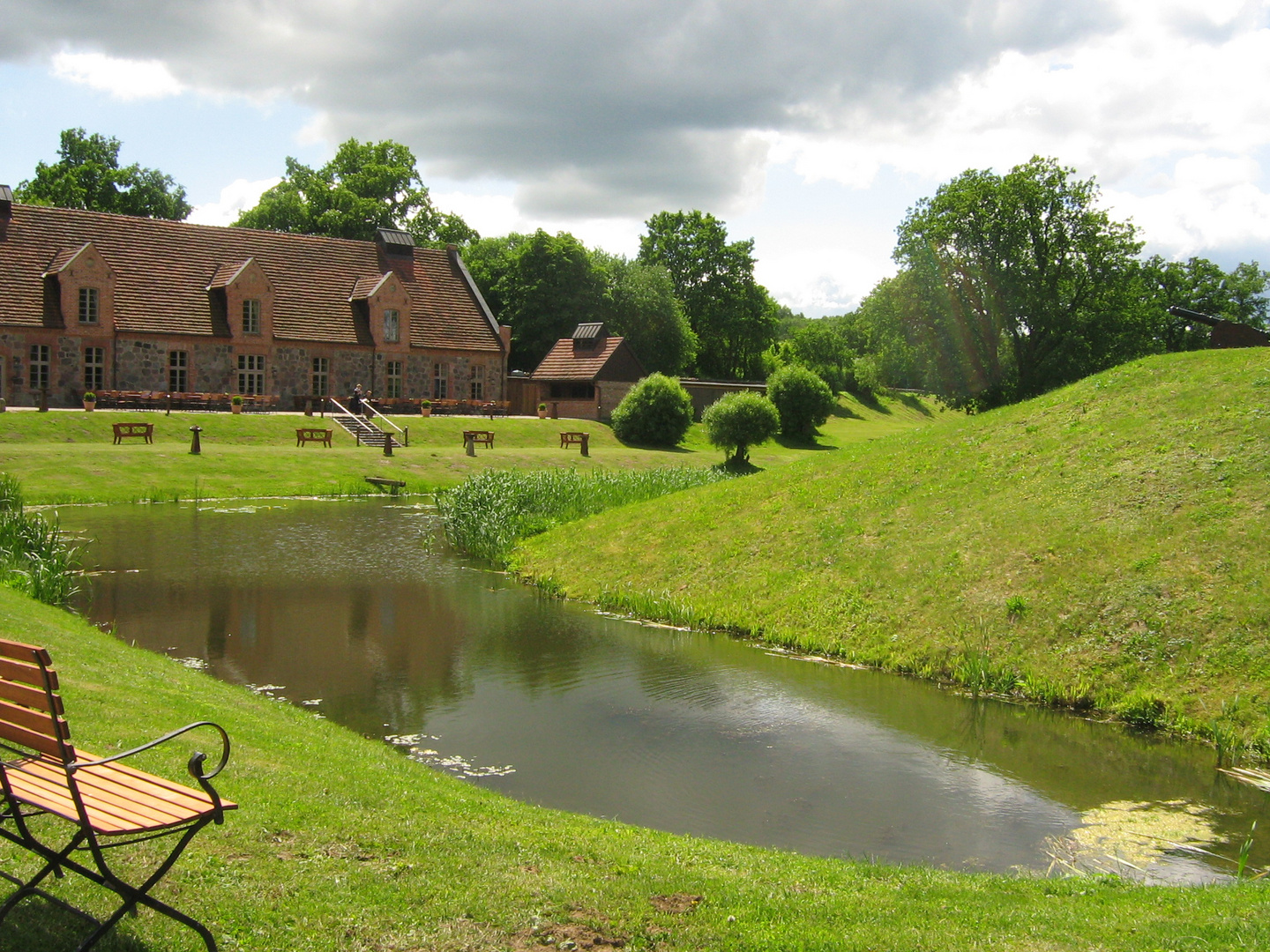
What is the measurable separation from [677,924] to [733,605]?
13477 mm

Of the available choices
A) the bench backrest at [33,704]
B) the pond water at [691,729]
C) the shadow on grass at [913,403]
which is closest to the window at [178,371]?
the pond water at [691,729]

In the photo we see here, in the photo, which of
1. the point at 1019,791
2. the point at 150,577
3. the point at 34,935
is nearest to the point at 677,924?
the point at 34,935

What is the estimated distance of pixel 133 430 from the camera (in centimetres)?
4203

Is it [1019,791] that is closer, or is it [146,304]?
[1019,791]

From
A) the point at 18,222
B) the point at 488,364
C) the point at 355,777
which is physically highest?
the point at 18,222

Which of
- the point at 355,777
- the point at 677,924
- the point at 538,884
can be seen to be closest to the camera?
the point at 677,924

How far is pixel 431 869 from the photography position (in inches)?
247

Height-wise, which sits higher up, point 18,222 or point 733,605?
point 18,222

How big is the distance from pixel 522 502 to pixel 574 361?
36.9 meters

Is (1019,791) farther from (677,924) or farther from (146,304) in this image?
(146,304)

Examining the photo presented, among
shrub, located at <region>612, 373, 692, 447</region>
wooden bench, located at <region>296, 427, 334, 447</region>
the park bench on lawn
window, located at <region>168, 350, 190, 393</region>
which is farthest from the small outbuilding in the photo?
window, located at <region>168, 350, 190, 393</region>

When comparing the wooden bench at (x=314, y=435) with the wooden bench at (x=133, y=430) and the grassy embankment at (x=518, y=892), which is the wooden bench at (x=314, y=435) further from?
the grassy embankment at (x=518, y=892)

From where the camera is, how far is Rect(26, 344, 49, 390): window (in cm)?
4756

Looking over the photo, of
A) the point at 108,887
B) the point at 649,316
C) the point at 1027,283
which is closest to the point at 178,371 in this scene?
the point at 649,316
